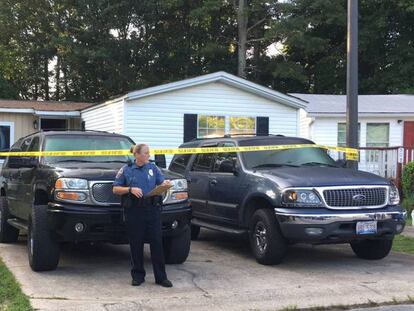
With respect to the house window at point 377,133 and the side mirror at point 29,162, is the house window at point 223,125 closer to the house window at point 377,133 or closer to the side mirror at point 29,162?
the house window at point 377,133

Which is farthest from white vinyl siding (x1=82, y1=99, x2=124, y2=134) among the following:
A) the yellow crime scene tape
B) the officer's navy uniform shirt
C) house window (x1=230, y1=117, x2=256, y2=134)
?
the officer's navy uniform shirt

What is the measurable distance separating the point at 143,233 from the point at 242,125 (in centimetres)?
1280

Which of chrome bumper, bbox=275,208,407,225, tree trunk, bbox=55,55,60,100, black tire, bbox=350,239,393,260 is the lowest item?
black tire, bbox=350,239,393,260

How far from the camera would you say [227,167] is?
8.98 metres

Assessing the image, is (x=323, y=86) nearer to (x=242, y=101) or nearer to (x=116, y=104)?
(x=242, y=101)

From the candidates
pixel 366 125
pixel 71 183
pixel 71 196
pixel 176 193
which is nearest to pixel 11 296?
pixel 71 196

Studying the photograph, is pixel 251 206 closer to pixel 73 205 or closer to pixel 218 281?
pixel 218 281

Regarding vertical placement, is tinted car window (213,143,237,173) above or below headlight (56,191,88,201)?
A: above

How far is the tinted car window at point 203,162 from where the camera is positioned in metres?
9.82

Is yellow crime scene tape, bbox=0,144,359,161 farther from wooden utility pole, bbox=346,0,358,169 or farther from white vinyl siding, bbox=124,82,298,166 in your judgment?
white vinyl siding, bbox=124,82,298,166

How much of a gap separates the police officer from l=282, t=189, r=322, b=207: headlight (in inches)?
69.3

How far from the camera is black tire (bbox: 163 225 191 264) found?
25.5 feet

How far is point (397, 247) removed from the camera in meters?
9.55

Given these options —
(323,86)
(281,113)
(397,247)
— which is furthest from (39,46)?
(397,247)
